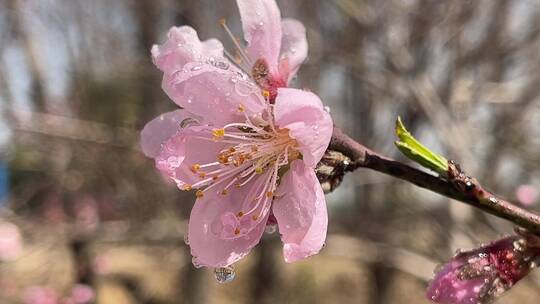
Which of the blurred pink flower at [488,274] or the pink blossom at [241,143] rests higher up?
the pink blossom at [241,143]

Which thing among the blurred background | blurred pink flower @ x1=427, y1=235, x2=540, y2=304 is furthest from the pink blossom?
the blurred background

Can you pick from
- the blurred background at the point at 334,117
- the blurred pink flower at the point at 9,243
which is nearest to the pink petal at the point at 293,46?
the blurred background at the point at 334,117

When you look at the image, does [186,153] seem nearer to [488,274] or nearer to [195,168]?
[195,168]

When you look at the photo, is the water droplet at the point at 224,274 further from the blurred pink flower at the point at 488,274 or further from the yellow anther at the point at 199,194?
the blurred pink flower at the point at 488,274

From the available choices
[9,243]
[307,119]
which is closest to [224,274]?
[307,119]

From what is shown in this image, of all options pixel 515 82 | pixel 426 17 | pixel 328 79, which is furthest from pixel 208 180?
pixel 328 79

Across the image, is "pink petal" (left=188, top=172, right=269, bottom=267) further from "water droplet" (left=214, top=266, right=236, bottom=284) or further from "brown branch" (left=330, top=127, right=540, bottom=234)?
"brown branch" (left=330, top=127, right=540, bottom=234)

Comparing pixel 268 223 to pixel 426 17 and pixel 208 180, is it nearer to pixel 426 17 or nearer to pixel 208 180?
pixel 208 180
